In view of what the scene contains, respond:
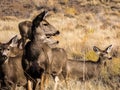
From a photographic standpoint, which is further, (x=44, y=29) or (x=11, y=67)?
(x=11, y=67)

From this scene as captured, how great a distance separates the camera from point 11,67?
45.0ft

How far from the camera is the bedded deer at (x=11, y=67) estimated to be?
13344 millimetres

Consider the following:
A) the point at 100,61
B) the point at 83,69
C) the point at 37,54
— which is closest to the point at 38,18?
the point at 37,54

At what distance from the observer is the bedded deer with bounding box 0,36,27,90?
525 inches

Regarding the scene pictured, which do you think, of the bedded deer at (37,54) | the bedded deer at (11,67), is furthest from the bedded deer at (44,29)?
the bedded deer at (11,67)

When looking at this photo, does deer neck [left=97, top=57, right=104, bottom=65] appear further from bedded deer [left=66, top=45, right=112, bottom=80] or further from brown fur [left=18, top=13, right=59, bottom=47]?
brown fur [left=18, top=13, right=59, bottom=47]

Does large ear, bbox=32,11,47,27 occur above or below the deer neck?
above

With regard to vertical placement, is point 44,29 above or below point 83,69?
above

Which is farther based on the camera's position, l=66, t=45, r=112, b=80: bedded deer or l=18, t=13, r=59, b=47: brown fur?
l=66, t=45, r=112, b=80: bedded deer

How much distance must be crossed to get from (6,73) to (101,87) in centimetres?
206

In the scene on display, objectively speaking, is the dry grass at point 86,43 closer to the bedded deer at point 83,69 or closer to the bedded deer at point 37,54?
the bedded deer at point 83,69

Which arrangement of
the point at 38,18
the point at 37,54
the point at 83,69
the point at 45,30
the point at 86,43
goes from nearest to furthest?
the point at 38,18 < the point at 37,54 < the point at 45,30 < the point at 83,69 < the point at 86,43

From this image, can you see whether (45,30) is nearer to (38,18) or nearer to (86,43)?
(38,18)

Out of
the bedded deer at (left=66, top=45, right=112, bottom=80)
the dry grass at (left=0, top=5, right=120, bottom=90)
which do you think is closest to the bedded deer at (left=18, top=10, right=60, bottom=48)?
the dry grass at (left=0, top=5, right=120, bottom=90)
